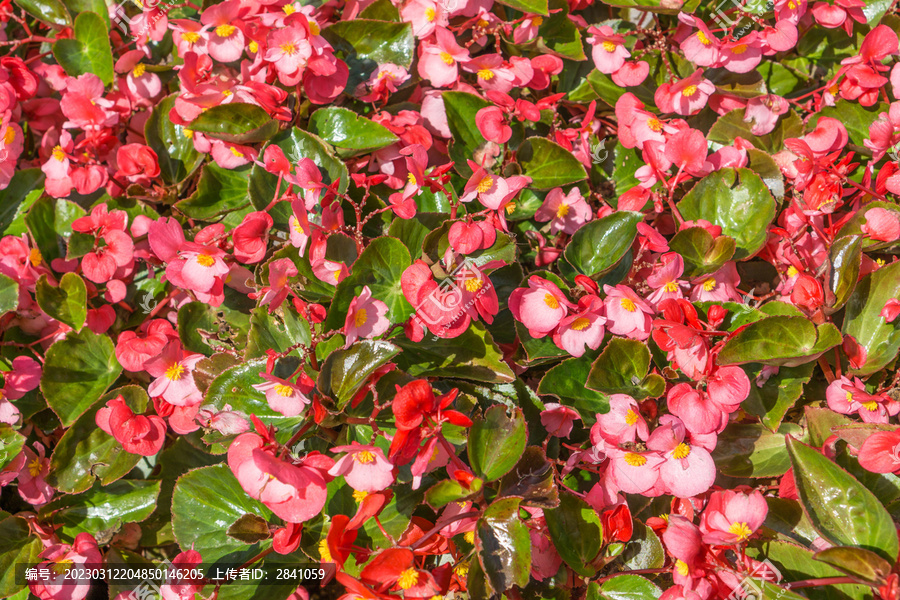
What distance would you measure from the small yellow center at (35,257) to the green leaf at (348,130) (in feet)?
1.99

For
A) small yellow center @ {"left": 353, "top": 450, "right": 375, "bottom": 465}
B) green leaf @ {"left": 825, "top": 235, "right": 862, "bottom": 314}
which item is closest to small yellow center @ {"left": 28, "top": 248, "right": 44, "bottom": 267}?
small yellow center @ {"left": 353, "top": 450, "right": 375, "bottom": 465}

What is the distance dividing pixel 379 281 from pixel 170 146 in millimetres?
636

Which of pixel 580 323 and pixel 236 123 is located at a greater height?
pixel 236 123

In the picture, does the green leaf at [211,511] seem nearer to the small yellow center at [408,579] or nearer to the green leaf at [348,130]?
the small yellow center at [408,579]

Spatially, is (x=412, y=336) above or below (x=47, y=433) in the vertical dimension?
above

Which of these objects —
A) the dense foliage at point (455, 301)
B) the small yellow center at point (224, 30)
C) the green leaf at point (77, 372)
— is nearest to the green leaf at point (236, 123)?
the dense foliage at point (455, 301)

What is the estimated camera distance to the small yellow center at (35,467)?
1.22 m

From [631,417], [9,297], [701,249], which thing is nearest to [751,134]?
[701,249]

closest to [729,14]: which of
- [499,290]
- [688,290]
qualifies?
[688,290]

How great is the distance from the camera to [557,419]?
1.14 meters

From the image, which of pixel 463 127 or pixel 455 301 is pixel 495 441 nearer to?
pixel 455 301

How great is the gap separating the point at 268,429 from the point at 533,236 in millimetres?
675

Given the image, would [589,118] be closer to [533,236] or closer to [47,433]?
[533,236]

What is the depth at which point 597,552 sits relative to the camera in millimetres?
1046
